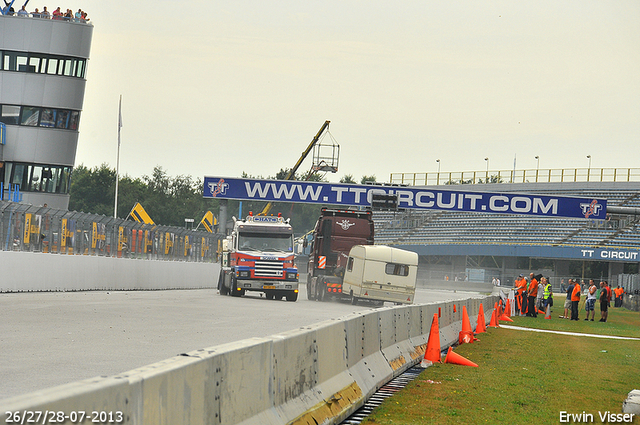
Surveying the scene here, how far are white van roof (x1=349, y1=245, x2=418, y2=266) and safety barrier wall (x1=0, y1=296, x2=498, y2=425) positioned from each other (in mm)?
19453

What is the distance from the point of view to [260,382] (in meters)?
6.16

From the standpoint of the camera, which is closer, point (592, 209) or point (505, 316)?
point (505, 316)

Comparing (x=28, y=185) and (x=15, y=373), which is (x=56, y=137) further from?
(x=15, y=373)

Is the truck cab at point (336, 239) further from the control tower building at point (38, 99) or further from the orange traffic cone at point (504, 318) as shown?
the control tower building at point (38, 99)

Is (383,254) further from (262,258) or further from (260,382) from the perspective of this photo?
(260,382)

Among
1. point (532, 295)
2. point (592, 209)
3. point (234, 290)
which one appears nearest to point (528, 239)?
point (592, 209)

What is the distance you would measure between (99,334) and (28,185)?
135 ft

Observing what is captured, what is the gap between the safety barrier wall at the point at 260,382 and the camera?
12.2 ft

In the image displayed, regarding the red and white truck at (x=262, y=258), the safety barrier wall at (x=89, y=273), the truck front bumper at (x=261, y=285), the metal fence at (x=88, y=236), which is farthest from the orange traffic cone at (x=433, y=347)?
the truck front bumper at (x=261, y=285)

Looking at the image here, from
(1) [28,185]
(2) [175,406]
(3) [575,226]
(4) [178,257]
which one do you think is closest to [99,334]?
(2) [175,406]

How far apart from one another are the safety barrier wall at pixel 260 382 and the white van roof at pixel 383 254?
19453 millimetres

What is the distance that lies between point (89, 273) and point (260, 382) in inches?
970

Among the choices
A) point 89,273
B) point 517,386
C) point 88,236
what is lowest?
point 517,386

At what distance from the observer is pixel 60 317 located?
1709 centimetres
